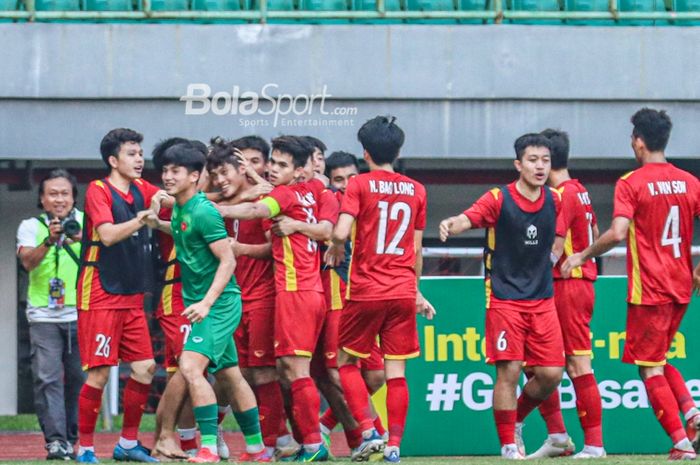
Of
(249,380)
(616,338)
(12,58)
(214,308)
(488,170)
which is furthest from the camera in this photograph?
(488,170)

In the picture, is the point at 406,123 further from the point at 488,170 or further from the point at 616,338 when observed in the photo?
the point at 616,338

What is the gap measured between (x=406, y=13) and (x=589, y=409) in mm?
8034

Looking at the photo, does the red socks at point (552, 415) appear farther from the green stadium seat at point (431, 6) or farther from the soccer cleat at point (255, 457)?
the green stadium seat at point (431, 6)

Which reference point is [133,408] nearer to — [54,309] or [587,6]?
[54,309]

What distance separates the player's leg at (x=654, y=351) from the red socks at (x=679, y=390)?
7 centimetres

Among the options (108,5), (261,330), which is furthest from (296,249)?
(108,5)

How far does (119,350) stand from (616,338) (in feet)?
13.6

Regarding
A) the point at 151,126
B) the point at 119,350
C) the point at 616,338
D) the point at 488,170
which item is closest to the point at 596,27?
the point at 488,170

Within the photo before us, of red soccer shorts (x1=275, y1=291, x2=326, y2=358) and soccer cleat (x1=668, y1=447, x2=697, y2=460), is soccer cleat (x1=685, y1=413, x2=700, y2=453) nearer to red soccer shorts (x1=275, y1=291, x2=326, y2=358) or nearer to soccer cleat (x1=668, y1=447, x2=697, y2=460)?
soccer cleat (x1=668, y1=447, x2=697, y2=460)

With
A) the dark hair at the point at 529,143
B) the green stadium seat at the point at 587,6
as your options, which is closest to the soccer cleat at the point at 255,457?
the dark hair at the point at 529,143

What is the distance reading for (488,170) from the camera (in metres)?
18.2

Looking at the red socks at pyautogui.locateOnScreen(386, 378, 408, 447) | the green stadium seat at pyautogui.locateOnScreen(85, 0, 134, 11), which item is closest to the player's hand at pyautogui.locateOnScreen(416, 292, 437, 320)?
the red socks at pyautogui.locateOnScreen(386, 378, 408, 447)

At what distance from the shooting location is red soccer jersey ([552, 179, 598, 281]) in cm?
1038

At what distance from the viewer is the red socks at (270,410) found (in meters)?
10.2
